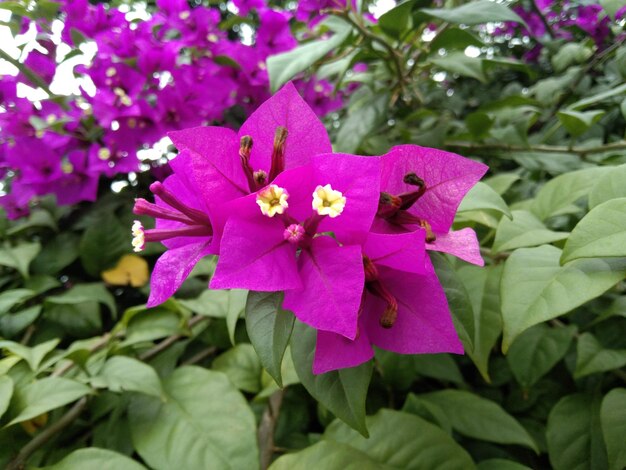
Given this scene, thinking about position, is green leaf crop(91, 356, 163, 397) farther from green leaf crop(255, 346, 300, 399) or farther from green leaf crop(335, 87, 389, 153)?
green leaf crop(335, 87, 389, 153)

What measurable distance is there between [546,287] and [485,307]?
4.8 inches

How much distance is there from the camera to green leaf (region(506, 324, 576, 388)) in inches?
24.1

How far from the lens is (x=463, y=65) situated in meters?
0.86

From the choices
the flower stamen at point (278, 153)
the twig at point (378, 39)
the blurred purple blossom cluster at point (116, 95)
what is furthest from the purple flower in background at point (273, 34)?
the flower stamen at point (278, 153)

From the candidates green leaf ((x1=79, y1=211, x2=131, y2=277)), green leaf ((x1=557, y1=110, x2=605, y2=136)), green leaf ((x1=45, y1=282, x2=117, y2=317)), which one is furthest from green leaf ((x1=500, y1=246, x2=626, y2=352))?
green leaf ((x1=79, y1=211, x2=131, y2=277))

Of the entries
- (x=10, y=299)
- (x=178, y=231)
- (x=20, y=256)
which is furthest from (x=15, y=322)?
(x=178, y=231)

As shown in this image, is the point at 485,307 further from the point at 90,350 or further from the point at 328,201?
the point at 90,350

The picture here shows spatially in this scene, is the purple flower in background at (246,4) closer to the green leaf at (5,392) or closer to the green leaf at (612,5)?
the green leaf at (612,5)

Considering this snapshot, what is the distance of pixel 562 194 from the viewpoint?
0.64 metres

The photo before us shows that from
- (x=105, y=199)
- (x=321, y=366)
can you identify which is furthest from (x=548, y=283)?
(x=105, y=199)

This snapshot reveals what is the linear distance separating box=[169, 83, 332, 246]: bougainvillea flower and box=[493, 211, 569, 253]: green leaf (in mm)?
230

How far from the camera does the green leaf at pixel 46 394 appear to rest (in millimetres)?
544

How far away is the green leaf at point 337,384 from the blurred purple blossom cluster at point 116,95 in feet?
2.43

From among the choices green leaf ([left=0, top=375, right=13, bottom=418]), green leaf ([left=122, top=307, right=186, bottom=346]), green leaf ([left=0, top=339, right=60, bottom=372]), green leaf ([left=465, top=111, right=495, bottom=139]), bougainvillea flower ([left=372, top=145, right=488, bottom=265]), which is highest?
bougainvillea flower ([left=372, top=145, right=488, bottom=265])
